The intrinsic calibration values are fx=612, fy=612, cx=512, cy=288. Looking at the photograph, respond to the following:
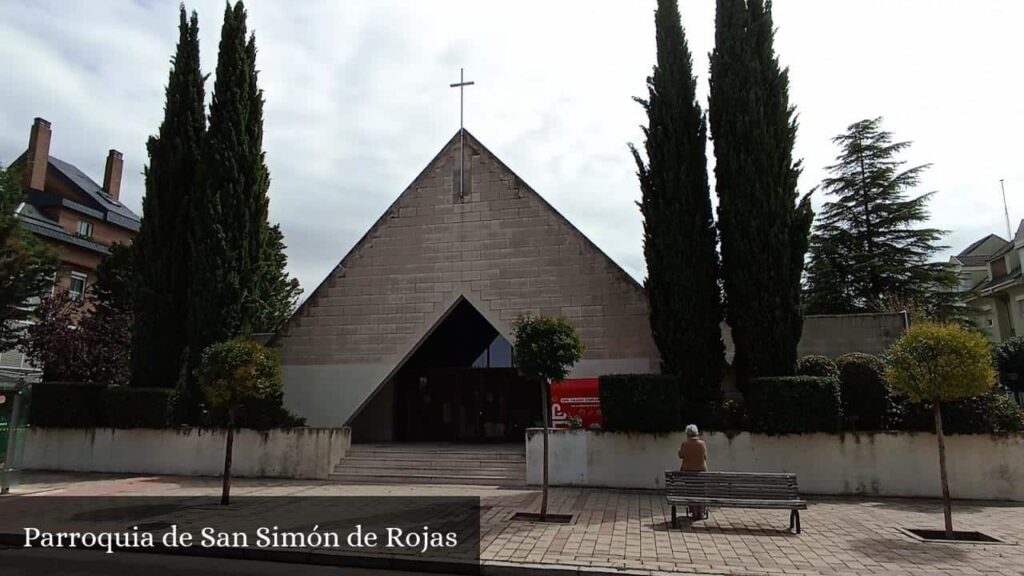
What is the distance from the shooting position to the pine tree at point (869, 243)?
2666cm

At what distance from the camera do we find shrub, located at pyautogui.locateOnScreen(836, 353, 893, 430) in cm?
1330

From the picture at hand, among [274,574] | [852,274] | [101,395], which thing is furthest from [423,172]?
[852,274]

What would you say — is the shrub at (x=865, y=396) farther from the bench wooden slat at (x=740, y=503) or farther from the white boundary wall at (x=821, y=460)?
the bench wooden slat at (x=740, y=503)

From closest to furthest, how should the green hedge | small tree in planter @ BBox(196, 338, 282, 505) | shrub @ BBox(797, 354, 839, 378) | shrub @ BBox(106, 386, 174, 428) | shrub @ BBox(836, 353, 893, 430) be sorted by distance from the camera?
1. small tree in planter @ BBox(196, 338, 282, 505)
2. the green hedge
3. shrub @ BBox(836, 353, 893, 430)
4. shrub @ BBox(797, 354, 839, 378)
5. shrub @ BBox(106, 386, 174, 428)

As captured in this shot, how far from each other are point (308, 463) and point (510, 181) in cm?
955

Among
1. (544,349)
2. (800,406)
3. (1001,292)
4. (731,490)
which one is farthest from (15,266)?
(1001,292)

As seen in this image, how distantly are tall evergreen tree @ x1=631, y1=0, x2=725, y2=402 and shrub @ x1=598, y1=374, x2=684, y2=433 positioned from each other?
41.8 inches

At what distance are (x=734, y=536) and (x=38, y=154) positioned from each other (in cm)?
3919

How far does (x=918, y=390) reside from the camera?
957 cm

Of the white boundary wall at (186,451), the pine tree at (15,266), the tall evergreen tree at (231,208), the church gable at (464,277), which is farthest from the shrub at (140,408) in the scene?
the pine tree at (15,266)

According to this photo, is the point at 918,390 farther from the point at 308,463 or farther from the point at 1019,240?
the point at 1019,240

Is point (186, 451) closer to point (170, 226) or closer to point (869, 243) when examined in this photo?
point (170, 226)

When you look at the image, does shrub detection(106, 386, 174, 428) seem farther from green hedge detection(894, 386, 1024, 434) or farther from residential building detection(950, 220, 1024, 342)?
residential building detection(950, 220, 1024, 342)

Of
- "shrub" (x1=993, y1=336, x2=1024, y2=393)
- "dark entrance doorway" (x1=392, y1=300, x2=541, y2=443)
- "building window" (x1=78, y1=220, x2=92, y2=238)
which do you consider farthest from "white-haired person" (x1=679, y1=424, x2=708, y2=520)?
"building window" (x1=78, y1=220, x2=92, y2=238)
